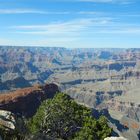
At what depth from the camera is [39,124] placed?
179 ft

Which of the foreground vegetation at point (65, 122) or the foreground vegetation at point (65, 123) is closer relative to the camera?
the foreground vegetation at point (65, 123)

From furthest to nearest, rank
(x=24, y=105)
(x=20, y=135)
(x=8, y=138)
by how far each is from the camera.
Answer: (x=24, y=105) → (x=20, y=135) → (x=8, y=138)

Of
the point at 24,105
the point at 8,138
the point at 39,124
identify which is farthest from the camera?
the point at 24,105

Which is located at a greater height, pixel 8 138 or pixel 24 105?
pixel 8 138

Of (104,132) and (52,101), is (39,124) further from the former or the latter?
(104,132)

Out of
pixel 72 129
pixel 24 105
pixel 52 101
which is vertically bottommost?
pixel 24 105

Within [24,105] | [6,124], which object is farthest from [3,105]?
[6,124]

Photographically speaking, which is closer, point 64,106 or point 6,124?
point 6,124

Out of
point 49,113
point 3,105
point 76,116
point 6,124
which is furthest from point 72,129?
point 3,105

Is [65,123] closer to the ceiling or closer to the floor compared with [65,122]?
closer to the floor

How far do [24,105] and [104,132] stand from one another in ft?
464

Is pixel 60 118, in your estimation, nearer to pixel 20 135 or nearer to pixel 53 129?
pixel 53 129

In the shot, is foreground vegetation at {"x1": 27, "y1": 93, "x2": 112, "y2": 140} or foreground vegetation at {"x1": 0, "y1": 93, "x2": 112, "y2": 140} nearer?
foreground vegetation at {"x1": 0, "y1": 93, "x2": 112, "y2": 140}

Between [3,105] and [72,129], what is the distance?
123529 millimetres
